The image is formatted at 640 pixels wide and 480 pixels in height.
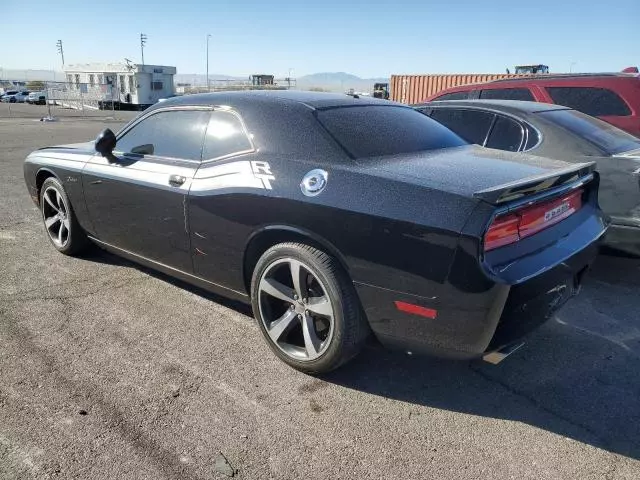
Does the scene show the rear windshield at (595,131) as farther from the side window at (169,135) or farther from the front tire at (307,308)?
the side window at (169,135)

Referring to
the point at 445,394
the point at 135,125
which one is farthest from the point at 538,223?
the point at 135,125

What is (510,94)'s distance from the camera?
595 cm

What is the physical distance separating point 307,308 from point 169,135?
1710 millimetres

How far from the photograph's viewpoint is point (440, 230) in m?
2.21

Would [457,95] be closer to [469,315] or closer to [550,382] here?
[550,382]

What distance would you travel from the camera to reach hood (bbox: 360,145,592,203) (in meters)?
2.32

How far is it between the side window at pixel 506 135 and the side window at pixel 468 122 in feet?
0.25

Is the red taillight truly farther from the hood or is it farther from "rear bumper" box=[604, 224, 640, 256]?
"rear bumper" box=[604, 224, 640, 256]

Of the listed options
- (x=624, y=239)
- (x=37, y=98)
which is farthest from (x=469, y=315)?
(x=37, y=98)

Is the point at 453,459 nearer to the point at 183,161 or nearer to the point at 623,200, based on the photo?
the point at 183,161

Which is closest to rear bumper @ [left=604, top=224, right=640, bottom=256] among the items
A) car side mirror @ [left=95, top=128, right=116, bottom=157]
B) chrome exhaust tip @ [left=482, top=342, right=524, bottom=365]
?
chrome exhaust tip @ [left=482, top=342, right=524, bottom=365]

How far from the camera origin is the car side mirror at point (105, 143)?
385 centimetres

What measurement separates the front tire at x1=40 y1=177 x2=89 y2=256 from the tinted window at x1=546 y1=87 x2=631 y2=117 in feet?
17.0

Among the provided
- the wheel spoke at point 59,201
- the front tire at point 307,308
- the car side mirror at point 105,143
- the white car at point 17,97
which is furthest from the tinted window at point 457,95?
the white car at point 17,97
